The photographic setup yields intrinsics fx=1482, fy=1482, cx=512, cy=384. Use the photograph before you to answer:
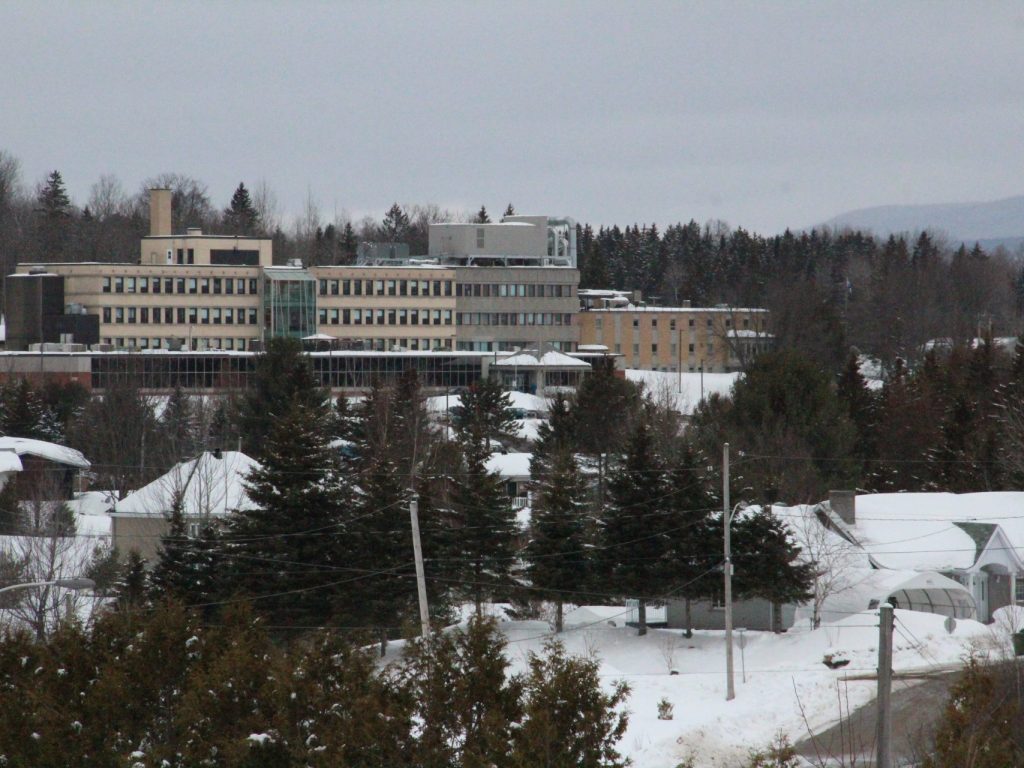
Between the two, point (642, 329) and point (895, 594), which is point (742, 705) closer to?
point (895, 594)

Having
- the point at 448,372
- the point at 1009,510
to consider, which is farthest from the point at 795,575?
the point at 448,372

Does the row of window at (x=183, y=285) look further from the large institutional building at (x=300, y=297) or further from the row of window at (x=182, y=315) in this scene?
the row of window at (x=182, y=315)

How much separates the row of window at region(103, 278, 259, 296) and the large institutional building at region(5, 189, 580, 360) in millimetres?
76

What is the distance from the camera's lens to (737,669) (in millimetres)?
40625

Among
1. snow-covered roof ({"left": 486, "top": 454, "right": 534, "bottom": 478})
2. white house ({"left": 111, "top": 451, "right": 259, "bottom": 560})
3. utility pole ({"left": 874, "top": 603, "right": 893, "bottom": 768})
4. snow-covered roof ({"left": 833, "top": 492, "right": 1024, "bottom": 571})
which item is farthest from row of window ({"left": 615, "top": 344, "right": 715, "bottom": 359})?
utility pole ({"left": 874, "top": 603, "right": 893, "bottom": 768})

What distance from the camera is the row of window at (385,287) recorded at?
4594 inches

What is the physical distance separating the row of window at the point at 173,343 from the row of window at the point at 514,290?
1846cm

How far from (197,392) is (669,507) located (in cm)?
5578

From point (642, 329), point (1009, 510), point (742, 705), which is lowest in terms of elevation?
point (742, 705)

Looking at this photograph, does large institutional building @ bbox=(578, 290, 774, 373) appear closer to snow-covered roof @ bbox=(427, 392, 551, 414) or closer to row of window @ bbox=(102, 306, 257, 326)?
snow-covered roof @ bbox=(427, 392, 551, 414)

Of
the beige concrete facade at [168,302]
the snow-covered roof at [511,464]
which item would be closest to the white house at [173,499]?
the snow-covered roof at [511,464]

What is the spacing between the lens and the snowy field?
3278 centimetres

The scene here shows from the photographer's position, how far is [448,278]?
119375 millimetres

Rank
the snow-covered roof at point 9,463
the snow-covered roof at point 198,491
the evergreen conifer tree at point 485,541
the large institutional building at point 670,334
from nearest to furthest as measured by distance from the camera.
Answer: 1. the evergreen conifer tree at point 485,541
2. the snow-covered roof at point 198,491
3. the snow-covered roof at point 9,463
4. the large institutional building at point 670,334
